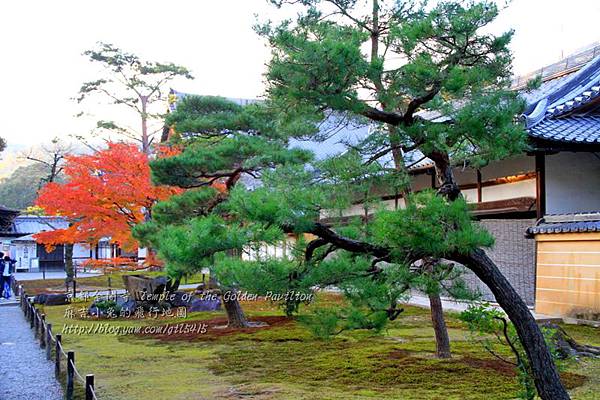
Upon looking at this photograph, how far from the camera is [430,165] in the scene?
45.3ft

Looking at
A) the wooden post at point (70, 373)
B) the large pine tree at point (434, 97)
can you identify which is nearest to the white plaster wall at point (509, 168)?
the large pine tree at point (434, 97)

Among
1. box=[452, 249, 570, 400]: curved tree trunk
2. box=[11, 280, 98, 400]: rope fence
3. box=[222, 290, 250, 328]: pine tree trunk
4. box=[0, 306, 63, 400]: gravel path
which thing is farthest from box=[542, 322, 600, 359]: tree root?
box=[222, 290, 250, 328]: pine tree trunk

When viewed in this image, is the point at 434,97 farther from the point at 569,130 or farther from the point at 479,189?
the point at 479,189

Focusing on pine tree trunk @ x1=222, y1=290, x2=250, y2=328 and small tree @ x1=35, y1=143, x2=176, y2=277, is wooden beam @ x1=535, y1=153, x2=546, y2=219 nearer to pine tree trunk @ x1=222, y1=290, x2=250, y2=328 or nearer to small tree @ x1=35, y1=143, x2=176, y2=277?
pine tree trunk @ x1=222, y1=290, x2=250, y2=328

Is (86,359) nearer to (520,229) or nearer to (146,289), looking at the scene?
(146,289)

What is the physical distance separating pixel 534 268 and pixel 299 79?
993cm

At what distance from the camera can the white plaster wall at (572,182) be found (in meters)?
12.2

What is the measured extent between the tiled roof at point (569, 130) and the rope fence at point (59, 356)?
8663 mm

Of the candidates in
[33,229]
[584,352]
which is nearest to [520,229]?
[584,352]

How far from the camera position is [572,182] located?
12422 millimetres

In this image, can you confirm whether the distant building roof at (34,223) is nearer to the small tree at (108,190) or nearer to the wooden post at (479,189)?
the small tree at (108,190)

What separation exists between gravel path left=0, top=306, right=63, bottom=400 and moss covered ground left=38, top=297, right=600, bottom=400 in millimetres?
531

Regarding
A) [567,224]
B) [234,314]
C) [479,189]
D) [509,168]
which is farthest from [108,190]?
[567,224]

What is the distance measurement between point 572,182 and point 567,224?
160 cm
